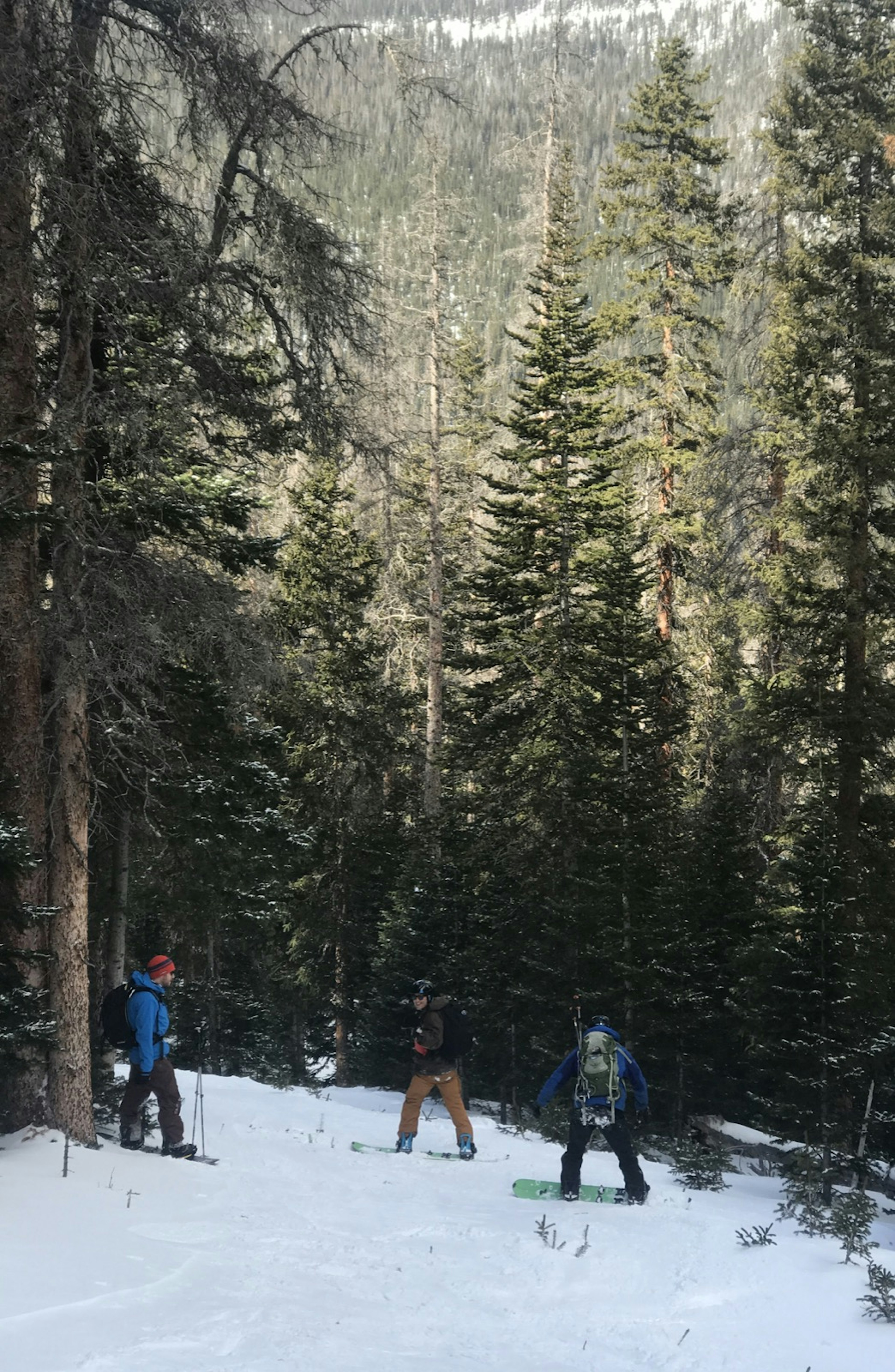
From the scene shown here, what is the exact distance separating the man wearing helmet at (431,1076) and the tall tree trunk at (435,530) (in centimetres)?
1340

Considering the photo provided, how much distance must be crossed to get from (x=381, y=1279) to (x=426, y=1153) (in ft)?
18.2

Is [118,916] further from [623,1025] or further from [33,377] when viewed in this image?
[623,1025]

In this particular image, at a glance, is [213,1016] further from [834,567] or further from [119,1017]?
[834,567]

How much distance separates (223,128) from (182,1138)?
9269 millimetres

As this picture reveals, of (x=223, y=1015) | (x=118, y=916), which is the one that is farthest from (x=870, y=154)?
(x=223, y=1015)

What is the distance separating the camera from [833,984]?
15039mm

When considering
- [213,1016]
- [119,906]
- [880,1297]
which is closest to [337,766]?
[213,1016]

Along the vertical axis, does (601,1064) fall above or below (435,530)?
below

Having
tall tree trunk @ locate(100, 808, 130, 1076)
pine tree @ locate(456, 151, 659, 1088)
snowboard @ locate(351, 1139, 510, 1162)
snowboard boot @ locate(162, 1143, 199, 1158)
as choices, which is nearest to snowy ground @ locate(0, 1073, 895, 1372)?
snowboard boot @ locate(162, 1143, 199, 1158)

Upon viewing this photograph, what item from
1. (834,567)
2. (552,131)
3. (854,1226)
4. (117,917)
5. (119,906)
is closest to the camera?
(854,1226)

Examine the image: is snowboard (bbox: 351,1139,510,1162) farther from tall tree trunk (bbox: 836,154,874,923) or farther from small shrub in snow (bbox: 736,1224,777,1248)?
tall tree trunk (bbox: 836,154,874,923)

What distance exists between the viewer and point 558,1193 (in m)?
9.93

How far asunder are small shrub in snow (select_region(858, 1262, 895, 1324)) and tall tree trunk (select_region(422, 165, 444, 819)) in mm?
19548

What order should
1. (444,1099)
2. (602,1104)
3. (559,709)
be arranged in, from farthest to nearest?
(559,709), (444,1099), (602,1104)
